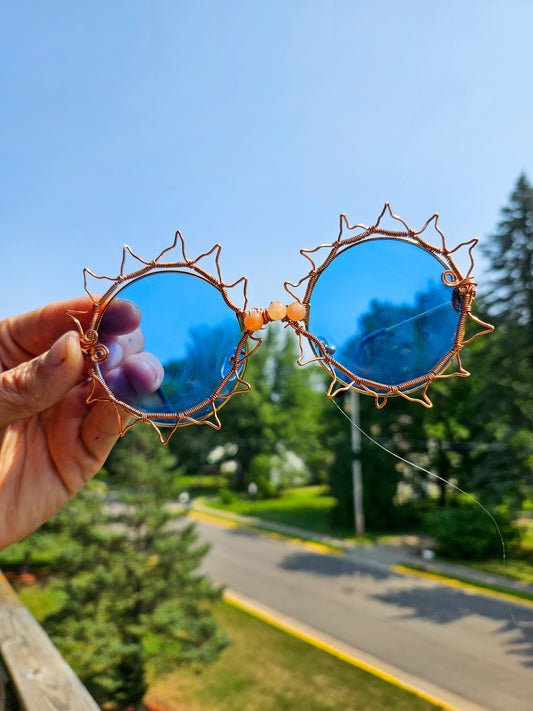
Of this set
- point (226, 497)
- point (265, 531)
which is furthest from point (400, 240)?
point (226, 497)

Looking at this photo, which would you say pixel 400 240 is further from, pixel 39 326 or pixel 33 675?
pixel 33 675

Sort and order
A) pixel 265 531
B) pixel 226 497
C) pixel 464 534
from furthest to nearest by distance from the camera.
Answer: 1. pixel 226 497
2. pixel 265 531
3. pixel 464 534

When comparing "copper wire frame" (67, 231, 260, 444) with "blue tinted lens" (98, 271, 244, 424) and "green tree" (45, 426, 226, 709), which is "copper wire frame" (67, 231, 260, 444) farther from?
"green tree" (45, 426, 226, 709)

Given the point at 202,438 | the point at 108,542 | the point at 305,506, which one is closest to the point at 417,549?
the point at 305,506

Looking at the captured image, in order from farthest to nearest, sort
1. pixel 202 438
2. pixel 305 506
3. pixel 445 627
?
pixel 202 438 → pixel 305 506 → pixel 445 627

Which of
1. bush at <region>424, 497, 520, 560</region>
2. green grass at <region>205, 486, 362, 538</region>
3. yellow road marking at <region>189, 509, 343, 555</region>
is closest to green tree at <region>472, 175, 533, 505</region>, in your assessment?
bush at <region>424, 497, 520, 560</region>

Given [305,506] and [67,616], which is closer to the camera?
[67,616]

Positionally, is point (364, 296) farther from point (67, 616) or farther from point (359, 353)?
point (67, 616)
